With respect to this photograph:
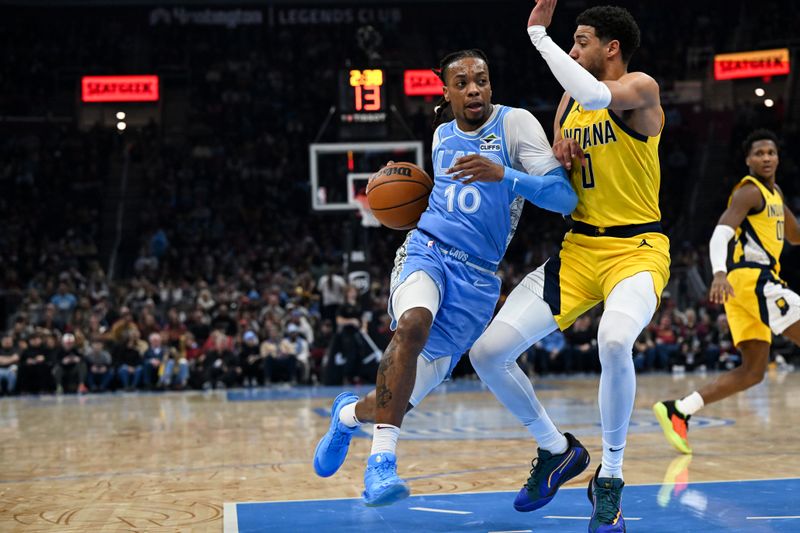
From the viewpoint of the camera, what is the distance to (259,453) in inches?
287

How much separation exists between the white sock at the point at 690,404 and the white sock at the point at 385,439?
3202 mm

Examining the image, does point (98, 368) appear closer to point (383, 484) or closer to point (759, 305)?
point (759, 305)

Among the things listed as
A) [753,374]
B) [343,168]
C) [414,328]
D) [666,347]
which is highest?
[343,168]

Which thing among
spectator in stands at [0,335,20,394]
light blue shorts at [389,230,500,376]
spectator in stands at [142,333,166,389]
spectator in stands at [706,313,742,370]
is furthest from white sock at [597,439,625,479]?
spectator in stands at [706,313,742,370]

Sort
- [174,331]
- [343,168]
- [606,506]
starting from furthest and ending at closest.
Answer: [174,331]
[343,168]
[606,506]

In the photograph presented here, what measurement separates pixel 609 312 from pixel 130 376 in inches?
497

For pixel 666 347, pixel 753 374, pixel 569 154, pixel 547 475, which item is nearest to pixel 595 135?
pixel 569 154

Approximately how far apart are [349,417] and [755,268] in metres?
3.80

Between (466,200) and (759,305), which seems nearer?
(466,200)

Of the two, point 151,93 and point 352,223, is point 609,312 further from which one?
point 151,93

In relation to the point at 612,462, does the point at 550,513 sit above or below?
below

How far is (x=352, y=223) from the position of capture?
16.5m

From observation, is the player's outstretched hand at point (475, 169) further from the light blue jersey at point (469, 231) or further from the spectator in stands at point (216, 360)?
the spectator in stands at point (216, 360)

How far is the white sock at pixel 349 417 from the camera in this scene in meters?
4.89
